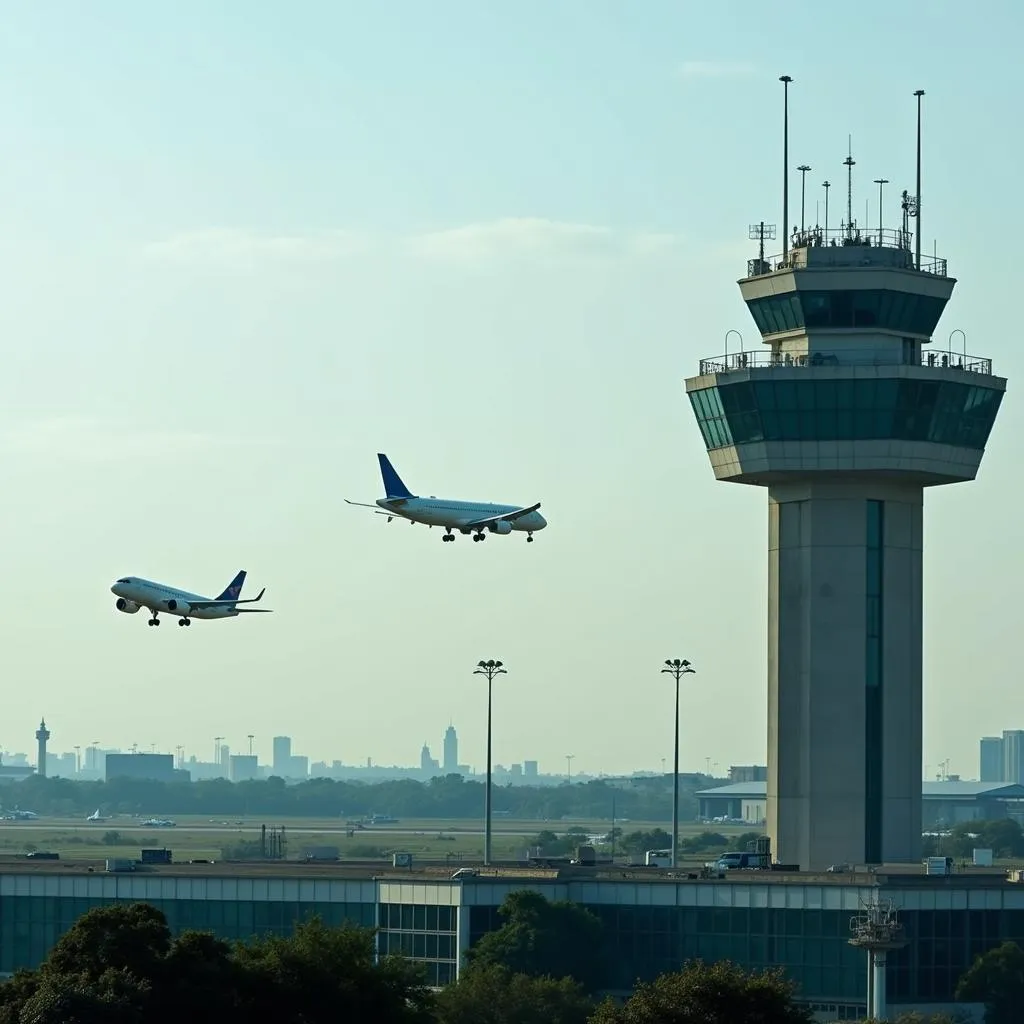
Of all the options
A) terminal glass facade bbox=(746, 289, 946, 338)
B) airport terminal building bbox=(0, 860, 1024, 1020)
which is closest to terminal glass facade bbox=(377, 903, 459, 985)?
airport terminal building bbox=(0, 860, 1024, 1020)

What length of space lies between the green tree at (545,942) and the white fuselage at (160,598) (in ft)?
105

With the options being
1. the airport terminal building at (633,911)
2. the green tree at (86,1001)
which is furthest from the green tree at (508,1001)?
the green tree at (86,1001)

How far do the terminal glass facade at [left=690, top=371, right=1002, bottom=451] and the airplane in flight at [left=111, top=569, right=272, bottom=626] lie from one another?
110ft

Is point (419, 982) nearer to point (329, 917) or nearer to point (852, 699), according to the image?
point (329, 917)

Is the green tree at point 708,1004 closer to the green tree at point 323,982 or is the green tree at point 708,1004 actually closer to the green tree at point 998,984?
the green tree at point 323,982

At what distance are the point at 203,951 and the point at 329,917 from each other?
5630 centimetres

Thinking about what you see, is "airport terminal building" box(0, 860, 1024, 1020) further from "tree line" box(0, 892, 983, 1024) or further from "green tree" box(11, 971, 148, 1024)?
"green tree" box(11, 971, 148, 1024)

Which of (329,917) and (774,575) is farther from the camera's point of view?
(774,575)

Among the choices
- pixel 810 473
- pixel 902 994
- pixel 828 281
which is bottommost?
pixel 902 994

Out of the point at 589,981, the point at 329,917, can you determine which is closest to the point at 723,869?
the point at 589,981

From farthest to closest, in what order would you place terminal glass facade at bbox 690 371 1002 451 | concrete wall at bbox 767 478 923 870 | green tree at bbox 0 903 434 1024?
concrete wall at bbox 767 478 923 870 → terminal glass facade at bbox 690 371 1002 451 → green tree at bbox 0 903 434 1024

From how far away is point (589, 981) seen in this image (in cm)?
Answer: 14925

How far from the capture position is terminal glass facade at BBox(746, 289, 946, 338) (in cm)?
16562

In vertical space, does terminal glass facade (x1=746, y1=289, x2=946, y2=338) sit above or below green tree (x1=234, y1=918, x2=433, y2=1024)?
above
